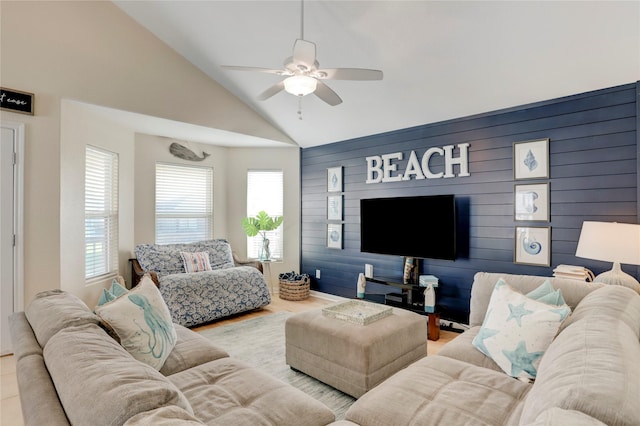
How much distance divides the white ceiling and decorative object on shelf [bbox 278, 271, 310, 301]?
2.56 m

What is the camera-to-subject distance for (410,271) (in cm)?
404

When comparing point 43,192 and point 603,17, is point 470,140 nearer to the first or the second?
point 603,17

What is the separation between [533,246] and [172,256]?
4206mm

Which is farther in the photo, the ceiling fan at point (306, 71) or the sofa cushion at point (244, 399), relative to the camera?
the ceiling fan at point (306, 71)

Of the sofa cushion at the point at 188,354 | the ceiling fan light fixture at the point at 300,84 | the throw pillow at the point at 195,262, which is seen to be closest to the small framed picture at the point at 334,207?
the throw pillow at the point at 195,262

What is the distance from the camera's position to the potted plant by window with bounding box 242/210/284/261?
17.5 ft

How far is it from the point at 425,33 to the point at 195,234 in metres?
4.39

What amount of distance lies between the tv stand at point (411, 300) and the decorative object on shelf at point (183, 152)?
131 inches

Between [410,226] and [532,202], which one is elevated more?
[532,202]

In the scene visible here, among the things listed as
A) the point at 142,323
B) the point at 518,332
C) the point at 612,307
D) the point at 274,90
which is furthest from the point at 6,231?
the point at 612,307

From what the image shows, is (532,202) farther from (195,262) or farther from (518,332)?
(195,262)

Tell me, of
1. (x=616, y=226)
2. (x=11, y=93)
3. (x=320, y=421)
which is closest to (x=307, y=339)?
(x=320, y=421)

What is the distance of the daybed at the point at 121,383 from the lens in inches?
32.6

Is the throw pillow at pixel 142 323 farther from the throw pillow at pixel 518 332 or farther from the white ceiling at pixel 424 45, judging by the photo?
the white ceiling at pixel 424 45
